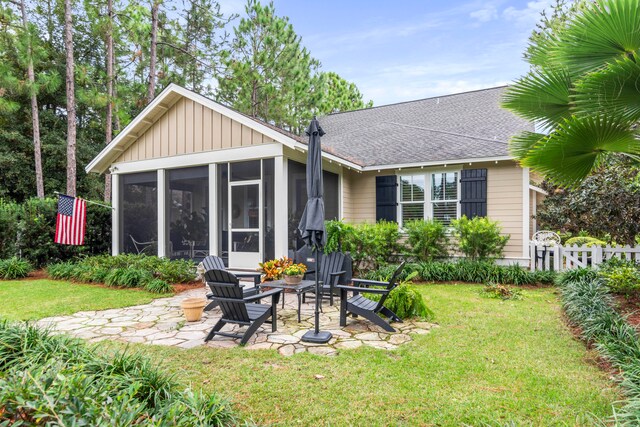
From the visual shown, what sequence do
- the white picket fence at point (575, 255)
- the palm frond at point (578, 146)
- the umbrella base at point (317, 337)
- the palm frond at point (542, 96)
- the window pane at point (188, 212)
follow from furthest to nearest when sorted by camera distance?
1. the window pane at point (188, 212)
2. the white picket fence at point (575, 255)
3. the palm frond at point (542, 96)
4. the umbrella base at point (317, 337)
5. the palm frond at point (578, 146)

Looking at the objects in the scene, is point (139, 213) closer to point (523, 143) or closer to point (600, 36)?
Answer: point (523, 143)

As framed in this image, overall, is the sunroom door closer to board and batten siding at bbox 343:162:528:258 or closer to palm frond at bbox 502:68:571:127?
board and batten siding at bbox 343:162:528:258

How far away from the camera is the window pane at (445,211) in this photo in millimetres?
9812

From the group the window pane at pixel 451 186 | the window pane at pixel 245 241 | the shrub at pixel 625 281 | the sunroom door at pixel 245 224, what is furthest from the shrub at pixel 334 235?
the shrub at pixel 625 281

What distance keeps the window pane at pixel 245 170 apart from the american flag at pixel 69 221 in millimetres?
4271

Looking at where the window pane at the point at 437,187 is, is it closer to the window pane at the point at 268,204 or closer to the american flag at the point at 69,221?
the window pane at the point at 268,204

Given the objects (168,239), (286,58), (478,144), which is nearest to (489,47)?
(478,144)

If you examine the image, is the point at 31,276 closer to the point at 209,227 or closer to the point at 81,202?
the point at 81,202

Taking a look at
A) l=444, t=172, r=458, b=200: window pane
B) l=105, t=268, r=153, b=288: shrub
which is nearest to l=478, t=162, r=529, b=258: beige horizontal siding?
l=444, t=172, r=458, b=200: window pane

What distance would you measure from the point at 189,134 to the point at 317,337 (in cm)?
744

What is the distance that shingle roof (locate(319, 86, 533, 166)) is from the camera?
394 inches

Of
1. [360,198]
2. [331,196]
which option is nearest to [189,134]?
[331,196]

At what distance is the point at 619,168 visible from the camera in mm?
8008

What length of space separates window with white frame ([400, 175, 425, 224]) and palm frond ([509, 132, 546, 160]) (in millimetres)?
4821
